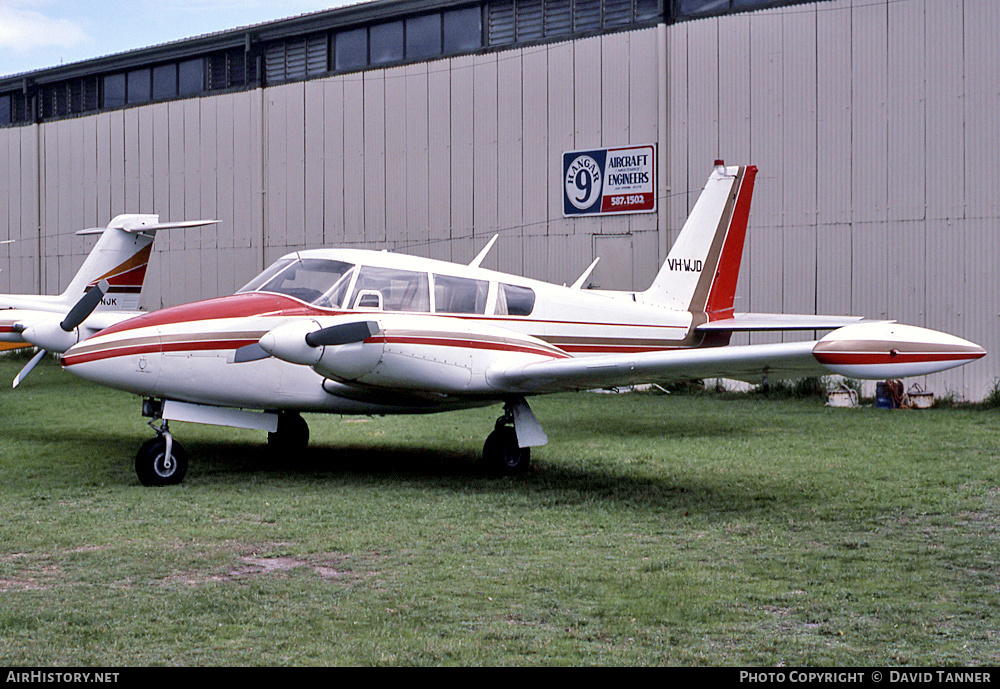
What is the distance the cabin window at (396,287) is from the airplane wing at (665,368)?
45.4 inches

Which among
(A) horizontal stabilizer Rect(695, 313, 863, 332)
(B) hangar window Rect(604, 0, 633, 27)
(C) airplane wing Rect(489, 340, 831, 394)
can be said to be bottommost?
(C) airplane wing Rect(489, 340, 831, 394)

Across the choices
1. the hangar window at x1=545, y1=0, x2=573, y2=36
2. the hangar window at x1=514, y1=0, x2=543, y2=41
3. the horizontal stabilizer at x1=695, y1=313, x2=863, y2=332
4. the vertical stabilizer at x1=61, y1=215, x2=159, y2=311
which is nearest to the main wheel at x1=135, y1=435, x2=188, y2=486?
the horizontal stabilizer at x1=695, y1=313, x2=863, y2=332

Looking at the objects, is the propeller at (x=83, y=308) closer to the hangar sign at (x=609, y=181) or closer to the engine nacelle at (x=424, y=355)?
the engine nacelle at (x=424, y=355)

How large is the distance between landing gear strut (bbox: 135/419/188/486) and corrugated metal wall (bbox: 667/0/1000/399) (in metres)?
12.2

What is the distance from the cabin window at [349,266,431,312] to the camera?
1017 cm

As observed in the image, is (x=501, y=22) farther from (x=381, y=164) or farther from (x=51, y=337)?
(x=51, y=337)

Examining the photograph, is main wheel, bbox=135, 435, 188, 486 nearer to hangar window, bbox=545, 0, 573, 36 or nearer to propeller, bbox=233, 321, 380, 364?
propeller, bbox=233, 321, 380, 364

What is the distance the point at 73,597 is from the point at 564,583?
2.86 metres

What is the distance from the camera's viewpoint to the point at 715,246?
46.5 ft

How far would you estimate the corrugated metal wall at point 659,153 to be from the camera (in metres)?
17.0

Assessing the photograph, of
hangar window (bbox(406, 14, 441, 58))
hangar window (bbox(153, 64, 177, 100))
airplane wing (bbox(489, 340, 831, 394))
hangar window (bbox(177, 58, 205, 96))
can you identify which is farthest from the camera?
hangar window (bbox(153, 64, 177, 100))

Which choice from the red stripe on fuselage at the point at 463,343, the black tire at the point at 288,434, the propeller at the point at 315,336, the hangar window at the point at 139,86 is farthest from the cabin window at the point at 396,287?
the hangar window at the point at 139,86

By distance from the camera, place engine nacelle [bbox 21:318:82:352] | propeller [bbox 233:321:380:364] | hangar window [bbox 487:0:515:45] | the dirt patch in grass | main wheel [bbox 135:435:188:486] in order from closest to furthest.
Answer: the dirt patch in grass → propeller [bbox 233:321:380:364] → main wheel [bbox 135:435:188:486] → engine nacelle [bbox 21:318:82:352] → hangar window [bbox 487:0:515:45]

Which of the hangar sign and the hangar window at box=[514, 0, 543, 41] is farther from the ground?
the hangar window at box=[514, 0, 543, 41]
